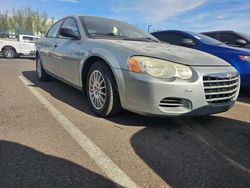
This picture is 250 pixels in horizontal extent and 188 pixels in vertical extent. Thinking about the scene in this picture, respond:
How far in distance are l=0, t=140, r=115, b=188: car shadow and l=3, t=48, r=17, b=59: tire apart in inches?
563

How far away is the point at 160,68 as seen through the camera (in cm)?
323

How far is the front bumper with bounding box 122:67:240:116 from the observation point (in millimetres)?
3164

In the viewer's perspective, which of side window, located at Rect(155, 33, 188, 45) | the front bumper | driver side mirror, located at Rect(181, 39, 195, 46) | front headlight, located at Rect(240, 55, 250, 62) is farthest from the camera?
side window, located at Rect(155, 33, 188, 45)

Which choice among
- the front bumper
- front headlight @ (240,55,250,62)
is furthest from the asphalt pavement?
front headlight @ (240,55,250,62)

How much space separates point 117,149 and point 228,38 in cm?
585

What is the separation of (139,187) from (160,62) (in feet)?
5.06

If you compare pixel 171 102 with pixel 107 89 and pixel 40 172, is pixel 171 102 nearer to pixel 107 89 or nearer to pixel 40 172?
pixel 107 89

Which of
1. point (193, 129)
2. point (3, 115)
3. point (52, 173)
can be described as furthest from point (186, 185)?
point (3, 115)

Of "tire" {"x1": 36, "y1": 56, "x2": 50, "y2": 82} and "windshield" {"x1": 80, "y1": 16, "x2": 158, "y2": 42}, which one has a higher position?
"windshield" {"x1": 80, "y1": 16, "x2": 158, "y2": 42}

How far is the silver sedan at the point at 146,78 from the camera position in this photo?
10.5 ft

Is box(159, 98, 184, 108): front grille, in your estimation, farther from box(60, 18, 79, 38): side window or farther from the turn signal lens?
box(60, 18, 79, 38): side window

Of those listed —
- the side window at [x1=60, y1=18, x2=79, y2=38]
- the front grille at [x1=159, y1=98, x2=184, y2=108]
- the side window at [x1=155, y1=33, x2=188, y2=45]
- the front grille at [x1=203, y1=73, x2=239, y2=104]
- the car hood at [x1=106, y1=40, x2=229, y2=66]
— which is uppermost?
the side window at [x1=60, y1=18, x2=79, y2=38]

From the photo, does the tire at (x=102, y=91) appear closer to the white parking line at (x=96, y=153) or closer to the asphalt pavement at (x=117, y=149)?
the asphalt pavement at (x=117, y=149)

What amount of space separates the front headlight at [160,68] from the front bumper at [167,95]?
59 mm
